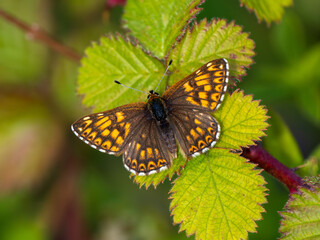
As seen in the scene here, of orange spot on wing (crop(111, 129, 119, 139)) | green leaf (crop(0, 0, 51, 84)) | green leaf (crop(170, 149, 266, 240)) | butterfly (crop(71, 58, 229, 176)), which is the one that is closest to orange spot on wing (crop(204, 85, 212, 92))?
butterfly (crop(71, 58, 229, 176))

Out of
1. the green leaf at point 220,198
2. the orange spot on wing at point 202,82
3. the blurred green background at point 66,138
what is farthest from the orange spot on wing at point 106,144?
the blurred green background at point 66,138

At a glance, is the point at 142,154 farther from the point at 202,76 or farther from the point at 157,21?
the point at 157,21

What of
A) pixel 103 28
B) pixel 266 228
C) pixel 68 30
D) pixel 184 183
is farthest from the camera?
pixel 68 30

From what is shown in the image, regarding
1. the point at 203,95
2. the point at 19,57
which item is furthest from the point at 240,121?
the point at 19,57

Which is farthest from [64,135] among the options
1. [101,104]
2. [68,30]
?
[101,104]

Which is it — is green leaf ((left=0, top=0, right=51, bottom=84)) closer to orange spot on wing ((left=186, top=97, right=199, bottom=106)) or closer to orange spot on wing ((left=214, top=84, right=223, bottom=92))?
orange spot on wing ((left=186, top=97, right=199, bottom=106))

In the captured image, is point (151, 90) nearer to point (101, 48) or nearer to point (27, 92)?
point (101, 48)

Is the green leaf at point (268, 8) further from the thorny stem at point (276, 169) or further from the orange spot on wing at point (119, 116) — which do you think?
the orange spot on wing at point (119, 116)
